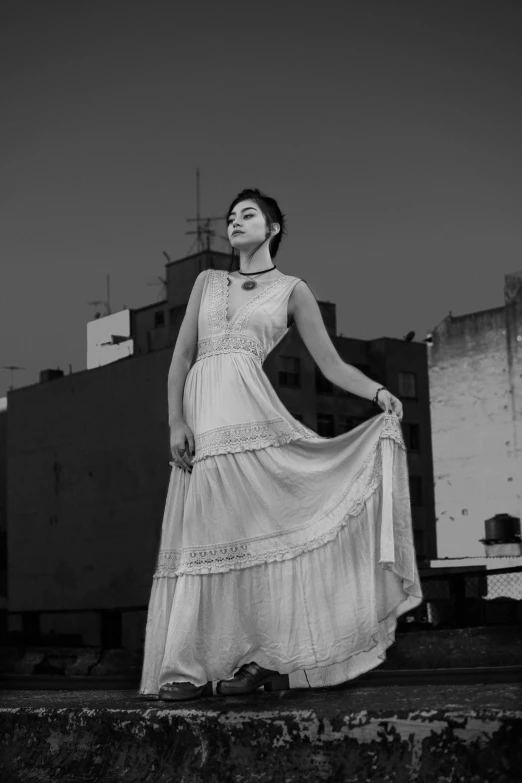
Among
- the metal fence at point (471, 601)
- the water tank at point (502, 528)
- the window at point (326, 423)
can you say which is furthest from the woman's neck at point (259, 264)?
the window at point (326, 423)

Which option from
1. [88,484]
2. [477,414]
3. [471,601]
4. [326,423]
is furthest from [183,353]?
[326,423]

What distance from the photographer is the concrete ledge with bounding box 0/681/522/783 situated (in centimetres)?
279

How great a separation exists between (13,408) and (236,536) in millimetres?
44716

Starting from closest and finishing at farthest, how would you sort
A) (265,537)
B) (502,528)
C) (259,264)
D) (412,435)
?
1. (265,537)
2. (259,264)
3. (502,528)
4. (412,435)

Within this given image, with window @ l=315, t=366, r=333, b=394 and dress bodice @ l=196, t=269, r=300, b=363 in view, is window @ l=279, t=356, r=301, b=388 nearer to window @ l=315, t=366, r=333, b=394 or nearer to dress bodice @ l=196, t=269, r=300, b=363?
window @ l=315, t=366, r=333, b=394

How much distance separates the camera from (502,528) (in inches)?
1439

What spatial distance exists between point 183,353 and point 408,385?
49.4 m

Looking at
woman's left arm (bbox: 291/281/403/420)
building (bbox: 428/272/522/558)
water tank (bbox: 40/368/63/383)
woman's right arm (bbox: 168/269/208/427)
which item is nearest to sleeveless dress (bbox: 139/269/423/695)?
woman's right arm (bbox: 168/269/208/427)

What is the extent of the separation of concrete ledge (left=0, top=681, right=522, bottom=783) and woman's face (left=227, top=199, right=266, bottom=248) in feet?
5.69

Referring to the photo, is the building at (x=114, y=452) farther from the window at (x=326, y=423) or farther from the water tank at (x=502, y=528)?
the water tank at (x=502, y=528)

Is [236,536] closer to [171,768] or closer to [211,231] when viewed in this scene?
[171,768]

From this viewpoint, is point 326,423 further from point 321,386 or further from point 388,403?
point 388,403

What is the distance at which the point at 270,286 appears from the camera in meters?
4.60

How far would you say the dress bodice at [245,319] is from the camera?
4.50 m
